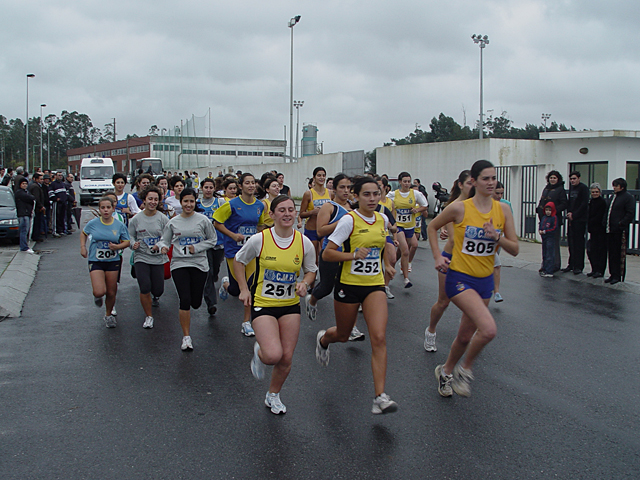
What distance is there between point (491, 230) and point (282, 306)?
1.79 meters

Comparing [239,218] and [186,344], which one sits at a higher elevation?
[239,218]

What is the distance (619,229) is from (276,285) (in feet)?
26.2

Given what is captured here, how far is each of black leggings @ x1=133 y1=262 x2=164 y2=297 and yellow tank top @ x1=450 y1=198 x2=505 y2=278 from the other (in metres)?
4.12

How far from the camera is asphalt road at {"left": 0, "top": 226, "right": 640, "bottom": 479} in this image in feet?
12.6

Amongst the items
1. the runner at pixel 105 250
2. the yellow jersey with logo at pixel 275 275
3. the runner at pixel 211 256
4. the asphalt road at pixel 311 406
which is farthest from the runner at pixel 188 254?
the yellow jersey with logo at pixel 275 275

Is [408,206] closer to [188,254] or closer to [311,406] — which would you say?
[188,254]

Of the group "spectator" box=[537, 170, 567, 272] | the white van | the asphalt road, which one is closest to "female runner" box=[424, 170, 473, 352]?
the asphalt road

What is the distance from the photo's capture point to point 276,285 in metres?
4.66

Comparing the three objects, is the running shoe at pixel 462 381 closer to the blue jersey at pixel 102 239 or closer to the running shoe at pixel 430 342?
the running shoe at pixel 430 342

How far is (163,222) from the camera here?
25.3ft

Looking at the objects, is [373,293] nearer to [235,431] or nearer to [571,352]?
[235,431]

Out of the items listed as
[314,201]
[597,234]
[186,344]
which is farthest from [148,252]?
[597,234]

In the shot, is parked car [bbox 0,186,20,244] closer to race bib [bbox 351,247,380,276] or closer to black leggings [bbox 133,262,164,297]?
black leggings [bbox 133,262,164,297]

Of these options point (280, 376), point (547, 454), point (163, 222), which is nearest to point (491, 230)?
point (547, 454)
